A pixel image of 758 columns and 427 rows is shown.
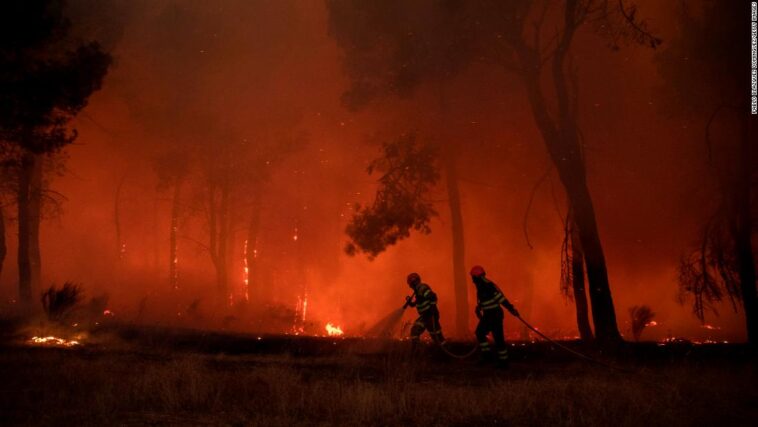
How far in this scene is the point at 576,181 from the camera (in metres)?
14.4

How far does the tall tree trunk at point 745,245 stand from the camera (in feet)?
46.5

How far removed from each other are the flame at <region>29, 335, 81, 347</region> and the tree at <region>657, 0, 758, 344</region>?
14339 millimetres

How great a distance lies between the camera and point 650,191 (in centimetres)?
2441

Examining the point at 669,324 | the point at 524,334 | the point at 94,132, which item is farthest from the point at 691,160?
the point at 94,132

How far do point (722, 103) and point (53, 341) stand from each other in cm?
1689

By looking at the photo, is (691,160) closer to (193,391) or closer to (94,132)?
(193,391)

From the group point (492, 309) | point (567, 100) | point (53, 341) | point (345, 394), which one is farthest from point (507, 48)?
point (53, 341)

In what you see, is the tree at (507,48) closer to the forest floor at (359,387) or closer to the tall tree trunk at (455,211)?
the tall tree trunk at (455,211)

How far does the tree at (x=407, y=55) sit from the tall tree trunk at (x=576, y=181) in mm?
2905

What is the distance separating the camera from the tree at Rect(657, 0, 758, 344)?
1447cm

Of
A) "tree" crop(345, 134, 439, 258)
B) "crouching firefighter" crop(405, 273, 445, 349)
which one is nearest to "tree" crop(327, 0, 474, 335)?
"tree" crop(345, 134, 439, 258)

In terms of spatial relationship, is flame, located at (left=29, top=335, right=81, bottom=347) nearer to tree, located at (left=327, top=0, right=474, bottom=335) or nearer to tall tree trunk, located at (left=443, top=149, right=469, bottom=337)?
tree, located at (left=327, top=0, right=474, bottom=335)

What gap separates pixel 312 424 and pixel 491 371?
475 cm

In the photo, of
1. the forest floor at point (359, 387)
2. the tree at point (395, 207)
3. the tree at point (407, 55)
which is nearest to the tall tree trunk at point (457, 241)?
the tree at point (407, 55)
